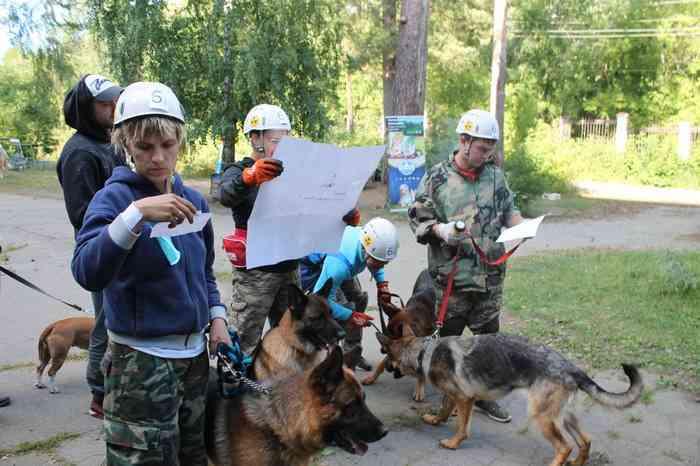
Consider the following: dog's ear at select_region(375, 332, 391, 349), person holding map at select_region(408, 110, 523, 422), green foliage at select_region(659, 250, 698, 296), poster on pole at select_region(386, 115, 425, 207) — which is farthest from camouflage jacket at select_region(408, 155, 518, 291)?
poster on pole at select_region(386, 115, 425, 207)

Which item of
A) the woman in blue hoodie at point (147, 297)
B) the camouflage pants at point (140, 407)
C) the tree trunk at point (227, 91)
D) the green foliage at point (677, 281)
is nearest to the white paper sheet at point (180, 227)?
the woman in blue hoodie at point (147, 297)

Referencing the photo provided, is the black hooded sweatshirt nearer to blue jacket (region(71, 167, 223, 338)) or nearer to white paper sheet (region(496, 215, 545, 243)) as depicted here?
blue jacket (region(71, 167, 223, 338))

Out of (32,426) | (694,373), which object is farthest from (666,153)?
(32,426)

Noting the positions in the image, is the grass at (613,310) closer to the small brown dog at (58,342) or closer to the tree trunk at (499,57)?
the small brown dog at (58,342)

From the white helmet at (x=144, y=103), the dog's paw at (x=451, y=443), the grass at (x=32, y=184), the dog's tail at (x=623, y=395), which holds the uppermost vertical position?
the white helmet at (x=144, y=103)

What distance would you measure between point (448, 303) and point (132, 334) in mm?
3052

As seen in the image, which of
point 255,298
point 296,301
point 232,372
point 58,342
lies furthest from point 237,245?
point 58,342

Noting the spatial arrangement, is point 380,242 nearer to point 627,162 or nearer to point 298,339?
point 298,339

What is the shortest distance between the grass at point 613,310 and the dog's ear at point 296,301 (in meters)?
3.40

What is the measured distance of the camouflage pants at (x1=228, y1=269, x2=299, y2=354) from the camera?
420 centimetres

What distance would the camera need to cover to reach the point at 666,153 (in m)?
24.8

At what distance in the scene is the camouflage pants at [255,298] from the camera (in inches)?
165

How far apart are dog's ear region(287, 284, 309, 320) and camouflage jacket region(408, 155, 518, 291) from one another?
1211 millimetres

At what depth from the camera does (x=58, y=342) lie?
481 centimetres
